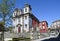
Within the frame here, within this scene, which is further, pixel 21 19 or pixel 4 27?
pixel 21 19

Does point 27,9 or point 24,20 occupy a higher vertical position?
point 27,9

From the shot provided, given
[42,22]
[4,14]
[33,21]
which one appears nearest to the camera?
[4,14]

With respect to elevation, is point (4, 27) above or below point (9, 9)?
below

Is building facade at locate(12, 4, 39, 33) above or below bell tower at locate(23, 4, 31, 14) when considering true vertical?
below

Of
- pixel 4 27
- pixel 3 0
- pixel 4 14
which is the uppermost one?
pixel 3 0

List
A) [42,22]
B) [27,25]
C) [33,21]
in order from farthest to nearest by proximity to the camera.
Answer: [42,22] < [33,21] < [27,25]

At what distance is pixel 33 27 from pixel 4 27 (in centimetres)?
2825

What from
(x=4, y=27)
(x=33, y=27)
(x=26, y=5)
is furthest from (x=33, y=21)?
(x=4, y=27)

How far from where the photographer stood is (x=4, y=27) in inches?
1519

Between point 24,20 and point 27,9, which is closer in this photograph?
point 27,9

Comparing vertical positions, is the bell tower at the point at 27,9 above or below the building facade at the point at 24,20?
above

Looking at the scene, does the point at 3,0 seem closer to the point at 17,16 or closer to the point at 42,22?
the point at 17,16

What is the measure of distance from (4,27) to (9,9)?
4.17 m

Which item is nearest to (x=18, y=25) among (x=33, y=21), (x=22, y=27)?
(x=22, y=27)
